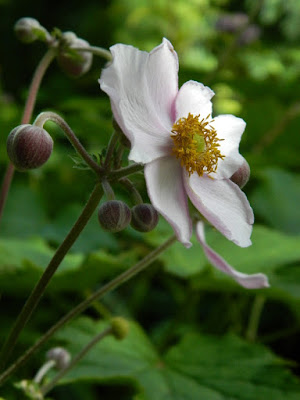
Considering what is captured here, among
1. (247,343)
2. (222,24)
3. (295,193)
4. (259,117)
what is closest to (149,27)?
(222,24)

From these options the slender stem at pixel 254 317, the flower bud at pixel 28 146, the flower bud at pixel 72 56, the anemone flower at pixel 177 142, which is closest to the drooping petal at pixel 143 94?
the anemone flower at pixel 177 142

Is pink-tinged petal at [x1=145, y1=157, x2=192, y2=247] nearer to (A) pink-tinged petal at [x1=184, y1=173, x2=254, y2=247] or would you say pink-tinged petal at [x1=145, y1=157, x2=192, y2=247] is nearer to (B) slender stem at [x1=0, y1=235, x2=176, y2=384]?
(A) pink-tinged petal at [x1=184, y1=173, x2=254, y2=247]

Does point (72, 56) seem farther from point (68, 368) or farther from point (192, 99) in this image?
point (68, 368)

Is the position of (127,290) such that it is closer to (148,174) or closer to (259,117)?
(259,117)

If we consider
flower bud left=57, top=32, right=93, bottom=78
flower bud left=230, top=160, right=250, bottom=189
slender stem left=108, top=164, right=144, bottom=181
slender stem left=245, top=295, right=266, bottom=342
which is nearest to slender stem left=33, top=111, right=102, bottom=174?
slender stem left=108, top=164, right=144, bottom=181

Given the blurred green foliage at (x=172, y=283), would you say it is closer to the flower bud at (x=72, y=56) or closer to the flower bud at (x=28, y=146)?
the flower bud at (x=28, y=146)

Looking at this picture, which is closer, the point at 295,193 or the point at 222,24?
the point at 295,193
